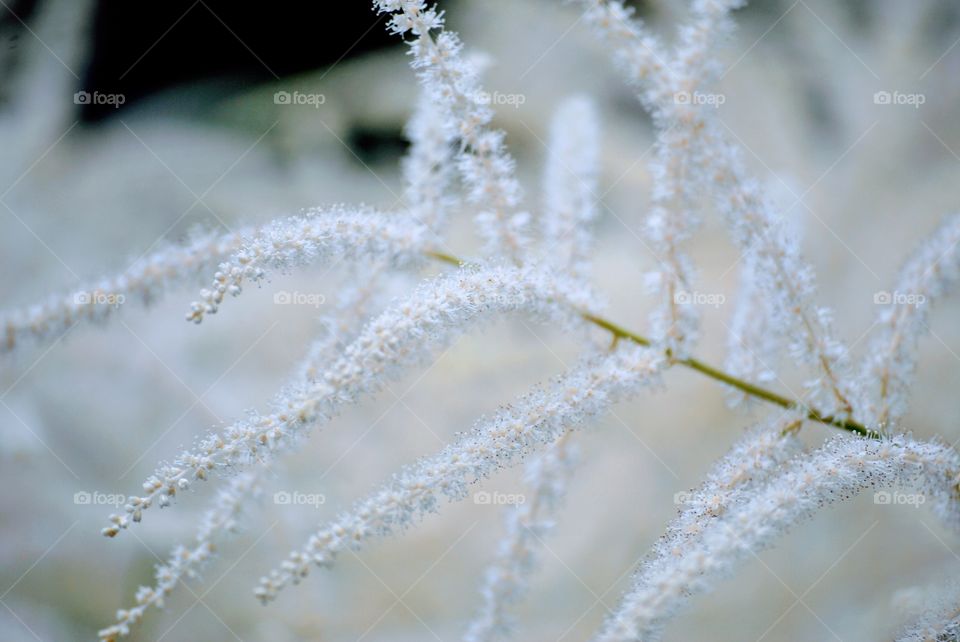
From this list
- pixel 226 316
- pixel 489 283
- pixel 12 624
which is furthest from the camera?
pixel 226 316

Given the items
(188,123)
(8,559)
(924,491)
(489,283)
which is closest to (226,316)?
(188,123)

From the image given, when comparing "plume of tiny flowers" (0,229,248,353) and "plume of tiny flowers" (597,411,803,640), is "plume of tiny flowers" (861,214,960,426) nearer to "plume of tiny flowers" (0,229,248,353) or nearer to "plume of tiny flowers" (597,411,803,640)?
"plume of tiny flowers" (597,411,803,640)

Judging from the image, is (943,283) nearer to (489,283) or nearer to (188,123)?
(489,283)

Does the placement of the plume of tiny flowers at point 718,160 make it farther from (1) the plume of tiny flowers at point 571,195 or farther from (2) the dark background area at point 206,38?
(2) the dark background area at point 206,38

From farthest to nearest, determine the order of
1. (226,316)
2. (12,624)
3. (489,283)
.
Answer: (226,316) → (12,624) → (489,283)

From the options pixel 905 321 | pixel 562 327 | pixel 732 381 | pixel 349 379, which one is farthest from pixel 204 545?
pixel 905 321

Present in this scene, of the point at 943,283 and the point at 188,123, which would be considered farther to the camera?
the point at 188,123

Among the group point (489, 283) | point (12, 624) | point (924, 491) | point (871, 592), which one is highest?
point (489, 283)
